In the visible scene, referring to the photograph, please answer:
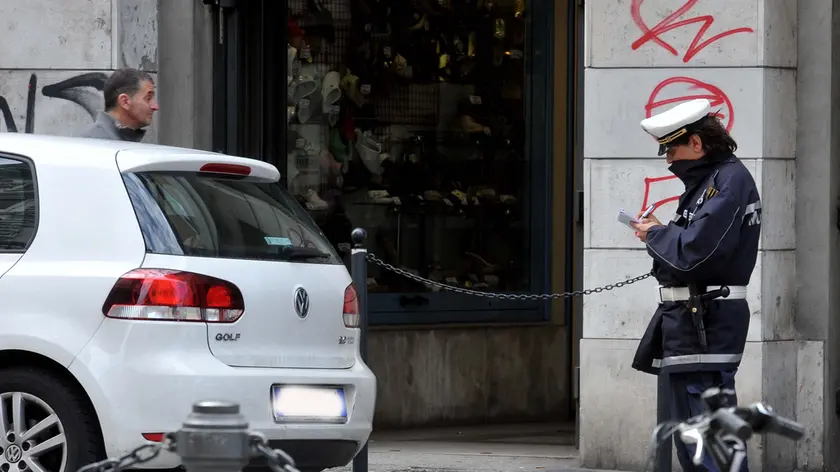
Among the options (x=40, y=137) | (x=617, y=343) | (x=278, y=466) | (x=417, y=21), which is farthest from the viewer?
(x=417, y=21)

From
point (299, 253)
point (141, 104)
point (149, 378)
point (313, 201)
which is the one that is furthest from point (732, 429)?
point (313, 201)

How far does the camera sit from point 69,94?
957 centimetres

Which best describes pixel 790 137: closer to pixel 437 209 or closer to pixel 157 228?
pixel 437 209

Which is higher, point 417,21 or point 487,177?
point 417,21

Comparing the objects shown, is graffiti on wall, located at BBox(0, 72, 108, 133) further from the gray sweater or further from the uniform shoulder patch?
the uniform shoulder patch

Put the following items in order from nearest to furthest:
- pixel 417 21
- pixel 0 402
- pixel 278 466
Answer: pixel 278 466 < pixel 0 402 < pixel 417 21

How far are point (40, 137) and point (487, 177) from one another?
5.19m

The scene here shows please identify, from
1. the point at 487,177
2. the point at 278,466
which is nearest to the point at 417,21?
the point at 487,177

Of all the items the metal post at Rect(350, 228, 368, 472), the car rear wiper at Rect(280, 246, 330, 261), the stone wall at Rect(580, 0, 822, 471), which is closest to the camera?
the car rear wiper at Rect(280, 246, 330, 261)

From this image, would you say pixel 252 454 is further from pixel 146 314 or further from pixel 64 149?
pixel 64 149

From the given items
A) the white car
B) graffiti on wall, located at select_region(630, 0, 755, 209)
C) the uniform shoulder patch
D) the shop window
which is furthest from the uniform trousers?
the shop window

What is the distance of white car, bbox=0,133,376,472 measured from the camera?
581 cm

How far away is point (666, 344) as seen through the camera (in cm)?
651

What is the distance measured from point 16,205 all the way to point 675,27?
400 centimetres
